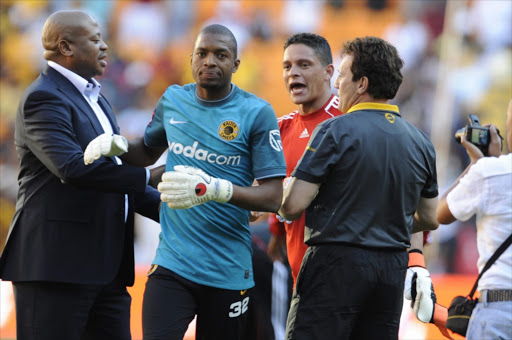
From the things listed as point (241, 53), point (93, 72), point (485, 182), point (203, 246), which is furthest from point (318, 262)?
point (241, 53)

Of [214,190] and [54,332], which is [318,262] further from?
[54,332]

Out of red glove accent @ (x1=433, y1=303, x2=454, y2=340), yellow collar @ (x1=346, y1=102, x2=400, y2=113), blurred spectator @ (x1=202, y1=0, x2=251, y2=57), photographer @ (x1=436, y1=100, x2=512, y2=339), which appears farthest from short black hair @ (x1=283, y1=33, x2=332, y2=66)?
blurred spectator @ (x1=202, y1=0, x2=251, y2=57)

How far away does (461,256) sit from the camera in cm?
1130

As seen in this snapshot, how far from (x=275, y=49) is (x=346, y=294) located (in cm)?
808

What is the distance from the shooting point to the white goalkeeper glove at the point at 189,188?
360cm

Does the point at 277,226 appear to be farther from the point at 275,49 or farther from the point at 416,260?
the point at 275,49

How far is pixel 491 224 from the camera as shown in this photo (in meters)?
3.67

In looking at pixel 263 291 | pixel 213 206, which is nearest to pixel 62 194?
pixel 213 206

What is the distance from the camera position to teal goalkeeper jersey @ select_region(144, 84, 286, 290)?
13.0 ft

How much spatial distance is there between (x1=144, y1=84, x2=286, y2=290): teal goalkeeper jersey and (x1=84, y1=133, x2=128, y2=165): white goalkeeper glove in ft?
1.10

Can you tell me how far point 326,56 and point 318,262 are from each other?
186 centimetres

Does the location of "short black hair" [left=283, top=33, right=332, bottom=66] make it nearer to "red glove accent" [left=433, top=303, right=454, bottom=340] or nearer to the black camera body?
the black camera body

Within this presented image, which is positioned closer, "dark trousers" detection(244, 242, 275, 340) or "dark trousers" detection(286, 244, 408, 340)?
"dark trousers" detection(286, 244, 408, 340)

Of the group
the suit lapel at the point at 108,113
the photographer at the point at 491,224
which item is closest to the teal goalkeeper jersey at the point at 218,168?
the suit lapel at the point at 108,113
